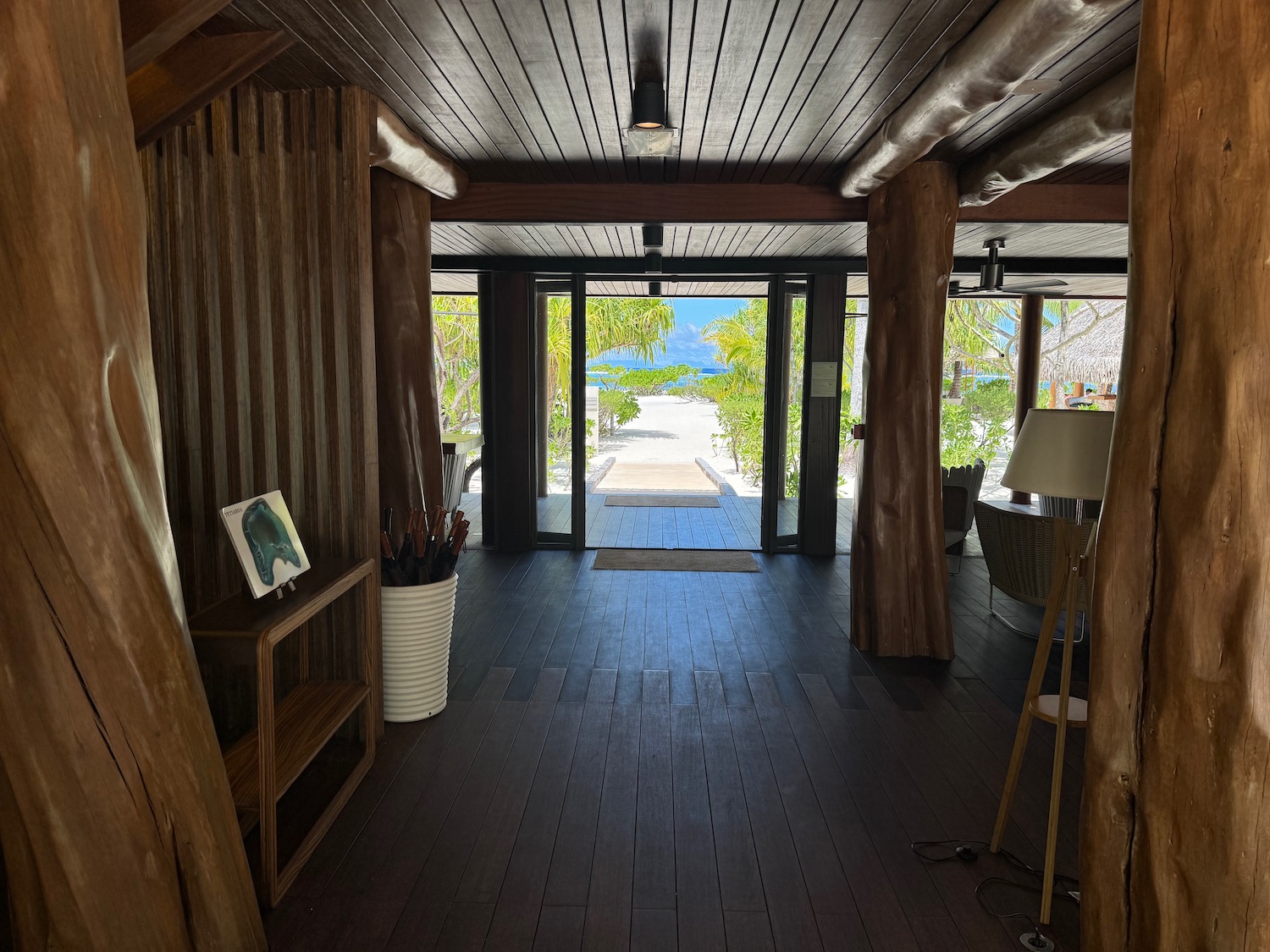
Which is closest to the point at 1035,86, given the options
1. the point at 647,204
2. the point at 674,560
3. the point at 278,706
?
the point at 647,204

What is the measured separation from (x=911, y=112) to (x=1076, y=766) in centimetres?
255

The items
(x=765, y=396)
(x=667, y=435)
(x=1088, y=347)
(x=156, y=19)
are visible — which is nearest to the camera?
(x=156, y=19)

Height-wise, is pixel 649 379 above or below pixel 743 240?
below

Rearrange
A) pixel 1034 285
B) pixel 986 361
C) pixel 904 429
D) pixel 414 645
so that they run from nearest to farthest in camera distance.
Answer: pixel 414 645
pixel 904 429
pixel 1034 285
pixel 986 361

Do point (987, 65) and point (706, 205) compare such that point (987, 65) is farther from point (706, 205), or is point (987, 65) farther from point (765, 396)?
point (765, 396)

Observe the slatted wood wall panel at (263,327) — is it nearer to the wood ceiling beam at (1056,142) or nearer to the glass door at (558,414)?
the wood ceiling beam at (1056,142)

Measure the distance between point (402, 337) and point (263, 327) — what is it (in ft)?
4.11

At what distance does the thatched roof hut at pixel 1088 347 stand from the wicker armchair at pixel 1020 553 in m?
8.45

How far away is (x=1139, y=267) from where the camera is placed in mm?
1610

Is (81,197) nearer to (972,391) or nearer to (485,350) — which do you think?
(485,350)

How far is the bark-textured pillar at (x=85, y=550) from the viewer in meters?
1.49

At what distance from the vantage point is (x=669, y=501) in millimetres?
9344

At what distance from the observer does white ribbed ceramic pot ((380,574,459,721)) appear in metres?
3.31

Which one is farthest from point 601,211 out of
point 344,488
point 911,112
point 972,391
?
point 972,391
